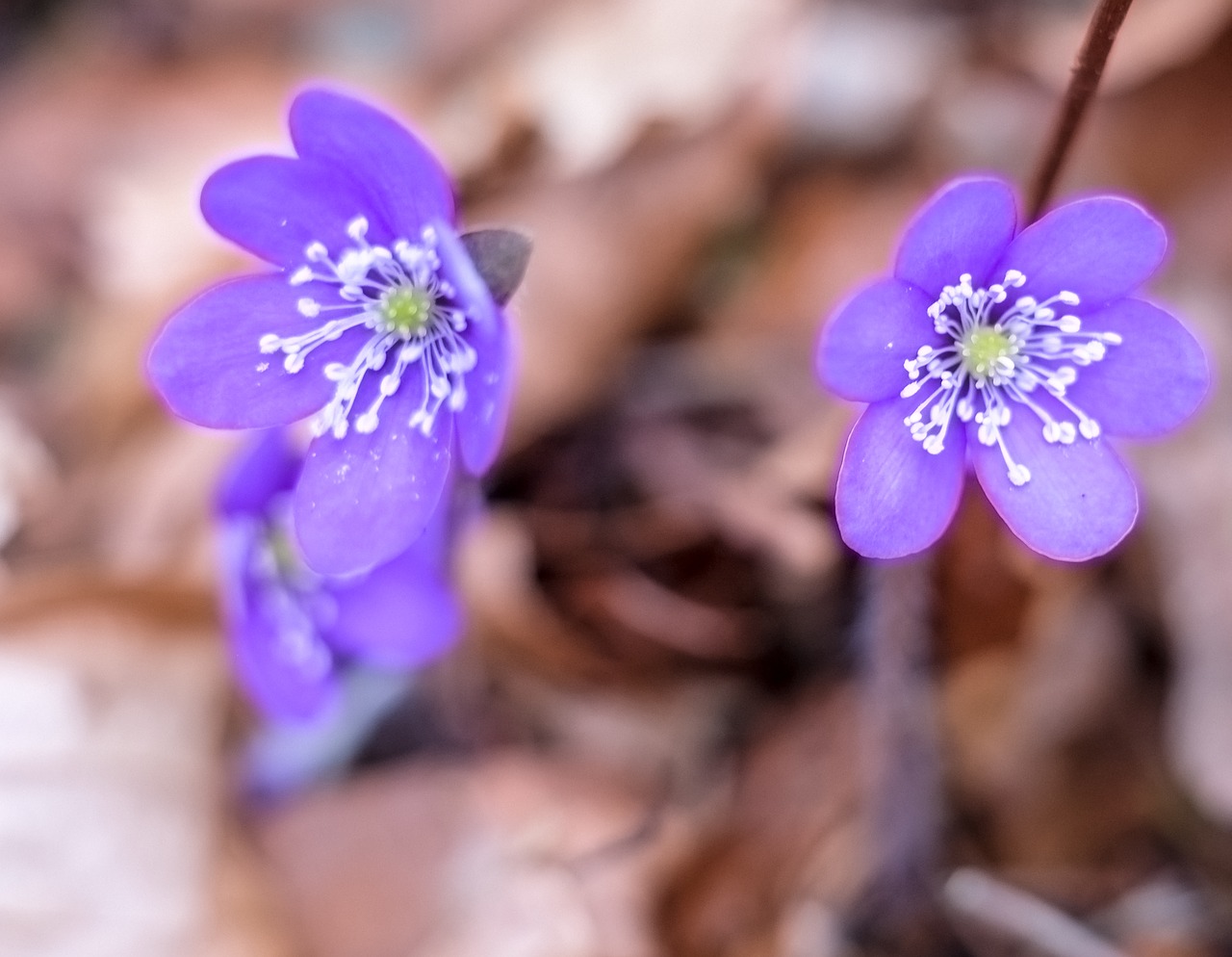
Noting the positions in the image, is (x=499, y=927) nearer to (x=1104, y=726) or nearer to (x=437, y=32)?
(x=1104, y=726)

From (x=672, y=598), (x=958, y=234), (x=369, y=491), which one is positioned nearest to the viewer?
(x=958, y=234)

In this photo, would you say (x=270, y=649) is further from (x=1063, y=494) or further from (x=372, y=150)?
(x=1063, y=494)

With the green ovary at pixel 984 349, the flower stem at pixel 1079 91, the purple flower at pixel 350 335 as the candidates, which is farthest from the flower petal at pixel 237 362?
the flower stem at pixel 1079 91

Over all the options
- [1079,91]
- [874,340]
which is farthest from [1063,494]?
[1079,91]

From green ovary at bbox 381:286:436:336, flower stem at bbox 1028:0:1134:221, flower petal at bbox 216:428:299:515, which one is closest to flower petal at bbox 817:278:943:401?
flower stem at bbox 1028:0:1134:221

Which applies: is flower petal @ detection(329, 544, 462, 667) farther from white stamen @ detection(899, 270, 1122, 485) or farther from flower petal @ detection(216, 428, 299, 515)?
white stamen @ detection(899, 270, 1122, 485)

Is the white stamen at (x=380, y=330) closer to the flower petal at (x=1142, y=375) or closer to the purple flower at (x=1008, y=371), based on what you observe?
the purple flower at (x=1008, y=371)
